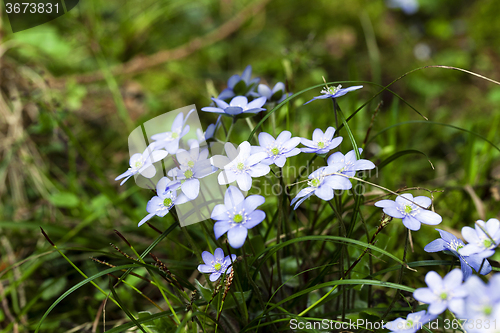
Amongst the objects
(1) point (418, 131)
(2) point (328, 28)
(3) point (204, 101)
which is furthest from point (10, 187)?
(2) point (328, 28)

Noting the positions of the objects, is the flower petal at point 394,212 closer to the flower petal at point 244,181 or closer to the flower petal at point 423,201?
the flower petal at point 423,201

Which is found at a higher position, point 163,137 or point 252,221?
point 163,137

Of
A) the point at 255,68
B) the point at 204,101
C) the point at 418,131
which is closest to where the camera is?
the point at 418,131

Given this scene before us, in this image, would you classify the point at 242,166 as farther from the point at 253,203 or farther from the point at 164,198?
the point at 164,198

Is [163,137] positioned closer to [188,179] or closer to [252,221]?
[188,179]

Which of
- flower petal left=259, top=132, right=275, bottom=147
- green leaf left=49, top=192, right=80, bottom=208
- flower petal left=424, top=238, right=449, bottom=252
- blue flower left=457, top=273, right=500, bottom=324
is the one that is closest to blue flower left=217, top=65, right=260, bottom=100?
flower petal left=259, top=132, right=275, bottom=147

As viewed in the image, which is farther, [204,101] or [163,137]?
[204,101]

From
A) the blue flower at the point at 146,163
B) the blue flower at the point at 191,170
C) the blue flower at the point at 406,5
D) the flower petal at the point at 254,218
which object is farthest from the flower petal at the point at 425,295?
the blue flower at the point at 406,5

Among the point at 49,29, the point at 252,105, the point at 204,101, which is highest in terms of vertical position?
the point at 49,29
